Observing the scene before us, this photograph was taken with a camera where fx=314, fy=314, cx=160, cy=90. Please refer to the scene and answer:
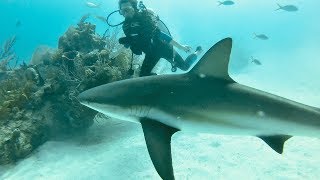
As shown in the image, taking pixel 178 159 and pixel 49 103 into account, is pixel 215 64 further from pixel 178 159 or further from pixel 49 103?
pixel 49 103

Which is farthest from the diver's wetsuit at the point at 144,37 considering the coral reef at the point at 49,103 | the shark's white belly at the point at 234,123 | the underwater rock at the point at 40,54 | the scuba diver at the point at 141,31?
the shark's white belly at the point at 234,123

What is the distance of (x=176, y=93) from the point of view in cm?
372

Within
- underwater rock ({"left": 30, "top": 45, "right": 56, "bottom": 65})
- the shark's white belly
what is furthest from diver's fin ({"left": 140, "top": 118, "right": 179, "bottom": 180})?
underwater rock ({"left": 30, "top": 45, "right": 56, "bottom": 65})

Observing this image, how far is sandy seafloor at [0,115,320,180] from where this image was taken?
551 centimetres

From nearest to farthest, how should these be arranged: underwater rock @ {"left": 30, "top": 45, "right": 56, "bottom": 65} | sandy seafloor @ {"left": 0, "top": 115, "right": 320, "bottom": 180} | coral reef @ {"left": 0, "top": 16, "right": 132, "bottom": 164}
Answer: sandy seafloor @ {"left": 0, "top": 115, "right": 320, "bottom": 180} < coral reef @ {"left": 0, "top": 16, "right": 132, "bottom": 164} < underwater rock @ {"left": 30, "top": 45, "right": 56, "bottom": 65}

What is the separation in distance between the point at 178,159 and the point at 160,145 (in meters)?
2.72

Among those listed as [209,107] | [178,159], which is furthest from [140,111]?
[178,159]

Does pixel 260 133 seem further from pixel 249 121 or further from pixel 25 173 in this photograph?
pixel 25 173

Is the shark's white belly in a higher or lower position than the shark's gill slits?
lower

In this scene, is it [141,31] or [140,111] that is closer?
[140,111]

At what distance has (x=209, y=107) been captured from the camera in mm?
3615

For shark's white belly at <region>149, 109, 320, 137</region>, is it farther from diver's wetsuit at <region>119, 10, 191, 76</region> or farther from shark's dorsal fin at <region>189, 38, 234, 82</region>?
diver's wetsuit at <region>119, 10, 191, 76</region>

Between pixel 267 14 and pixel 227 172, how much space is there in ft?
456

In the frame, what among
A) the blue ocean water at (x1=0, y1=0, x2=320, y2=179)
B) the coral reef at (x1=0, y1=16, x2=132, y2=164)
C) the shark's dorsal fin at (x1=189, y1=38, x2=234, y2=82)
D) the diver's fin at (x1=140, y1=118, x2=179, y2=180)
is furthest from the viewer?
the blue ocean water at (x1=0, y1=0, x2=320, y2=179)
